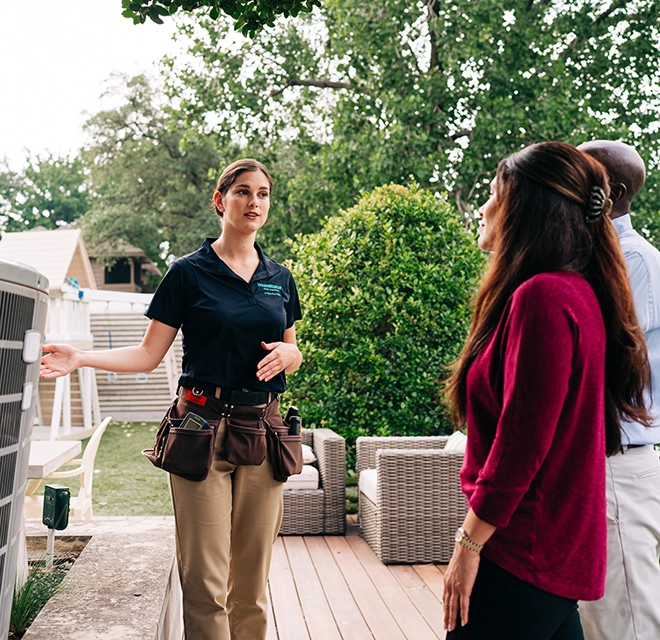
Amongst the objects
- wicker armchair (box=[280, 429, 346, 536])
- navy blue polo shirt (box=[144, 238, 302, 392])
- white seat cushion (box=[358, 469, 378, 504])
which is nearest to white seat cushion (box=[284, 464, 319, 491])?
wicker armchair (box=[280, 429, 346, 536])

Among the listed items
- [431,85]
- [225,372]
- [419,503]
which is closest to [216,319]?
[225,372]

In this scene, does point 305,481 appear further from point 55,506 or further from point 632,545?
point 632,545

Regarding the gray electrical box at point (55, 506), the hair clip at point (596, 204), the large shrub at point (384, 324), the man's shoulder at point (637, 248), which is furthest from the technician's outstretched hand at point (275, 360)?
the large shrub at point (384, 324)

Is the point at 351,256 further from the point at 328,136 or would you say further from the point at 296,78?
the point at 328,136

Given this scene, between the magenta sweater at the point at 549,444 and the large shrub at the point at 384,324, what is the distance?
495cm

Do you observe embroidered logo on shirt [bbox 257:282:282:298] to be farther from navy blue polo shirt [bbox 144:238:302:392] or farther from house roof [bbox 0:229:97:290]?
house roof [bbox 0:229:97:290]

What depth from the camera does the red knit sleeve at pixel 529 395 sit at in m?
1.39

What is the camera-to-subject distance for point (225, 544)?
8.38 feet

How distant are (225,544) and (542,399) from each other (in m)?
1.50

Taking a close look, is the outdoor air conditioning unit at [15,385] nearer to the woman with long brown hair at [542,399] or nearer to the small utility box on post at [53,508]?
the woman with long brown hair at [542,399]

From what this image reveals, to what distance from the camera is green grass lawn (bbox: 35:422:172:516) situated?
7.01 meters

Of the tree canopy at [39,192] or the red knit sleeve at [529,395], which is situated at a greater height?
the tree canopy at [39,192]

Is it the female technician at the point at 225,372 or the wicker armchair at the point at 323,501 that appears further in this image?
the wicker armchair at the point at 323,501

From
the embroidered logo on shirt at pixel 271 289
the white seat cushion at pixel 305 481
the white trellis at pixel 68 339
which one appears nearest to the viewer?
the embroidered logo on shirt at pixel 271 289
